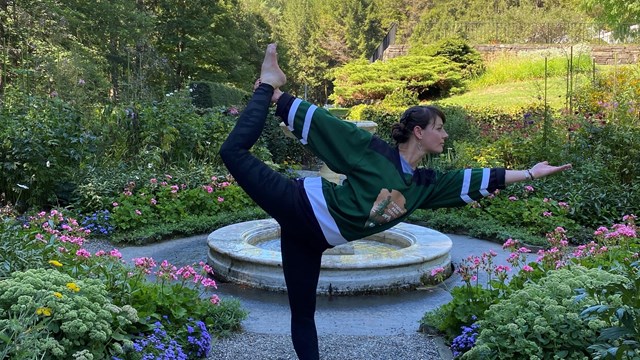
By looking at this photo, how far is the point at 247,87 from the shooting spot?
32.0 m

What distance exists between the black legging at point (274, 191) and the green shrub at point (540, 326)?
3.25ft

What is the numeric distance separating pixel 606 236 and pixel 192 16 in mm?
24413

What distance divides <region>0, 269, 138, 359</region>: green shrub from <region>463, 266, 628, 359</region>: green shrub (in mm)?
1759

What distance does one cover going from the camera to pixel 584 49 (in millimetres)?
22312

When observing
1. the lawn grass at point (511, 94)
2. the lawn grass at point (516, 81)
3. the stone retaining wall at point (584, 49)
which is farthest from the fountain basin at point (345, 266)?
the stone retaining wall at point (584, 49)

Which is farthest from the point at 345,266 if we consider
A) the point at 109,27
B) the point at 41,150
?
the point at 109,27

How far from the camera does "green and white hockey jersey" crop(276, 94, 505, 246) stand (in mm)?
2371

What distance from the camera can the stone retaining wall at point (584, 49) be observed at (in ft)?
71.7

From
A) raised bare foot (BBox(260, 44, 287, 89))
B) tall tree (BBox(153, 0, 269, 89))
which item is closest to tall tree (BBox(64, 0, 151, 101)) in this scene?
tall tree (BBox(153, 0, 269, 89))

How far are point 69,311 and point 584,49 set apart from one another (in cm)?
2356

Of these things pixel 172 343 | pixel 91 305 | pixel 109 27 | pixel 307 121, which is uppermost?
pixel 109 27

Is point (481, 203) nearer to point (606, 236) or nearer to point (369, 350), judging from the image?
point (606, 236)

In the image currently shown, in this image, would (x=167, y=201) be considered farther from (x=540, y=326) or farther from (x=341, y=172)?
(x=540, y=326)

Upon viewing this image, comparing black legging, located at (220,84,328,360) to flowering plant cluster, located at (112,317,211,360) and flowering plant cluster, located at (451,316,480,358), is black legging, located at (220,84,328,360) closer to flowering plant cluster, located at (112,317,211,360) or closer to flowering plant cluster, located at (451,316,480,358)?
flowering plant cluster, located at (112,317,211,360)
